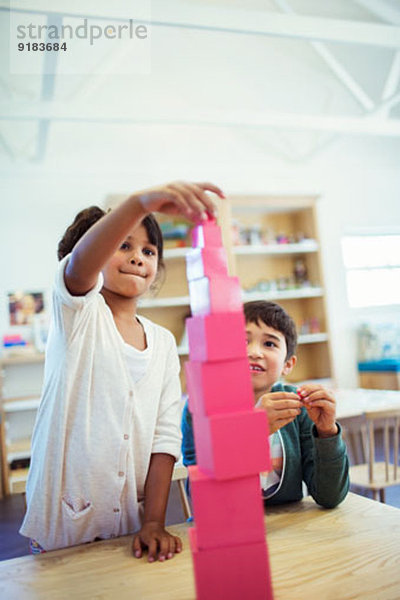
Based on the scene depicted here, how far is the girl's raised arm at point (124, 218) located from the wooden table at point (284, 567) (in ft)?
1.55

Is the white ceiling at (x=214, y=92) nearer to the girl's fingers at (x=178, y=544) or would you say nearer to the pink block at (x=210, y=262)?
the pink block at (x=210, y=262)

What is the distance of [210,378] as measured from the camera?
0.69m

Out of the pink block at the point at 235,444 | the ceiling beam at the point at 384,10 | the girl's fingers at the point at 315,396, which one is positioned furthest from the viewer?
the ceiling beam at the point at 384,10

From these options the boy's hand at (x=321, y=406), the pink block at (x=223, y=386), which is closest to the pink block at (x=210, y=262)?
the pink block at (x=223, y=386)

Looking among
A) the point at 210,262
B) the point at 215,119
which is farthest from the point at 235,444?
the point at 215,119

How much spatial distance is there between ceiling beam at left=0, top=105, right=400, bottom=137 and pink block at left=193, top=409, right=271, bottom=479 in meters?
3.72

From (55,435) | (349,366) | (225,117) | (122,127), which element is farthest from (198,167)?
(55,435)

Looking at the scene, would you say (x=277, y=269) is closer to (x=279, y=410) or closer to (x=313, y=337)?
(x=313, y=337)

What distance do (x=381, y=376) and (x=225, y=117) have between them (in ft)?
10.6

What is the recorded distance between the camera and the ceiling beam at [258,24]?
3.08 metres

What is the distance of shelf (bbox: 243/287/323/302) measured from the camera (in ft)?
17.6

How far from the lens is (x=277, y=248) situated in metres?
5.46

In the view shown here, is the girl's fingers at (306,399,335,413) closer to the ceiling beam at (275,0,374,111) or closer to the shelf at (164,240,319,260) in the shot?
the shelf at (164,240,319,260)

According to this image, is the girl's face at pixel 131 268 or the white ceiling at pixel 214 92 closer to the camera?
the girl's face at pixel 131 268
